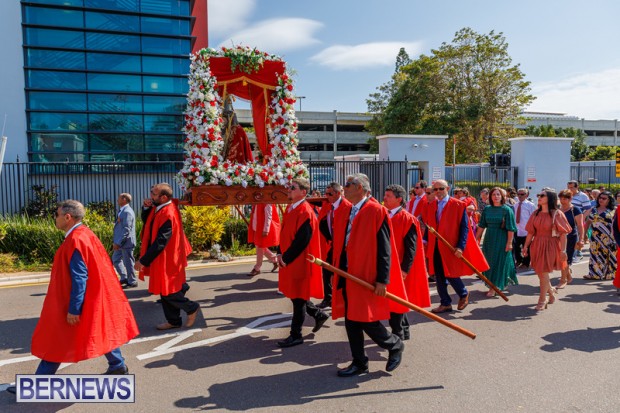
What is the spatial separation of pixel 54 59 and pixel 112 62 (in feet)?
5.97

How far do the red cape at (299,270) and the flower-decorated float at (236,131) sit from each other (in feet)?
5.25

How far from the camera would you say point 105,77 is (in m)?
17.3

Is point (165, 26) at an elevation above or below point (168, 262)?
above

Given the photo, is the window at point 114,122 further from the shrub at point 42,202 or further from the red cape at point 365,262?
the red cape at point 365,262

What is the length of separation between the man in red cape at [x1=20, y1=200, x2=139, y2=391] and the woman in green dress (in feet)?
19.0

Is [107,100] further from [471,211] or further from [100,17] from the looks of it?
[471,211]

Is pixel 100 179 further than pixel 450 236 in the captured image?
Yes

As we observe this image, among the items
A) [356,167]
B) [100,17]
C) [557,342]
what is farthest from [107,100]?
[557,342]

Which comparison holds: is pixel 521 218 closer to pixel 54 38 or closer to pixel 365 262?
pixel 365 262

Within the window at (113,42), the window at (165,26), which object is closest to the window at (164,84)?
the window at (113,42)

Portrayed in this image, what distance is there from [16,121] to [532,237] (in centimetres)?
1614

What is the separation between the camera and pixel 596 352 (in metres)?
5.45

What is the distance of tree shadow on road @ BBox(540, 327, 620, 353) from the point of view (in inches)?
219

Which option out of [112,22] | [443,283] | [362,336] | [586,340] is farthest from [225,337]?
[112,22]
